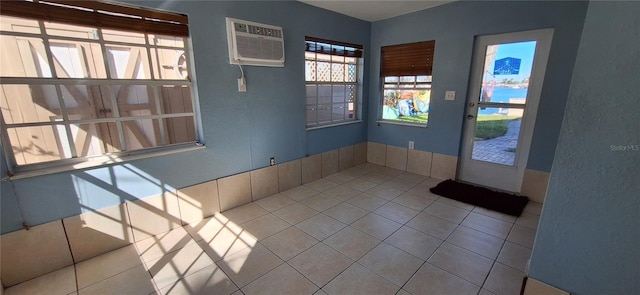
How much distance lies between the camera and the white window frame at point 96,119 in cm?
174

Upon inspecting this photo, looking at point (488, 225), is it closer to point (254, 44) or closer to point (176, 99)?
point (254, 44)

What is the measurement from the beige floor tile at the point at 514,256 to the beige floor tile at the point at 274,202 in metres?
2.05

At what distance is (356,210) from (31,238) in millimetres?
2636

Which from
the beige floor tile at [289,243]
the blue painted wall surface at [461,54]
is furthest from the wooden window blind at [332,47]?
the beige floor tile at [289,243]

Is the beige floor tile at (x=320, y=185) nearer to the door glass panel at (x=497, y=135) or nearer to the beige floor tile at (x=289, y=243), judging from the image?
the beige floor tile at (x=289, y=243)

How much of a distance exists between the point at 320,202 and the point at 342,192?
15.6 inches

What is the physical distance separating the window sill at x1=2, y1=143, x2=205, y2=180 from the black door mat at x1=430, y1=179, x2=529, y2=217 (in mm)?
2898

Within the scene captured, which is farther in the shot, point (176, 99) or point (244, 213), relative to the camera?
point (244, 213)

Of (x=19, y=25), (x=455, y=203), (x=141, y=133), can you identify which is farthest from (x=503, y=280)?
(x=19, y=25)

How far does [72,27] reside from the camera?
74.7 inches

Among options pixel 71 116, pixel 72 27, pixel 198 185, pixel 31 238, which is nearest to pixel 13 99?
pixel 71 116

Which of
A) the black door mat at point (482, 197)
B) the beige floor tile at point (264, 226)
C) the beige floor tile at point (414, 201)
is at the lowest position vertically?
the beige floor tile at point (264, 226)

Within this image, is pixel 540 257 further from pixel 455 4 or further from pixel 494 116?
pixel 455 4

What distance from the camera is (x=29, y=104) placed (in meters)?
1.85
